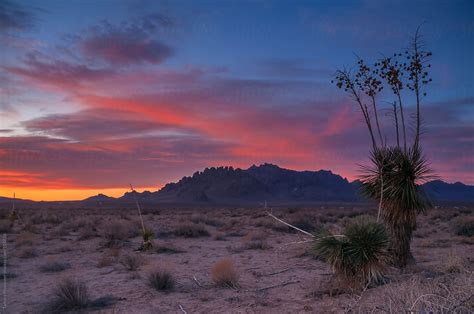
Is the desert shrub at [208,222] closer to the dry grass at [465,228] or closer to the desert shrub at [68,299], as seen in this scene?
the dry grass at [465,228]

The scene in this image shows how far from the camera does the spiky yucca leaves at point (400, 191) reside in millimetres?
11906

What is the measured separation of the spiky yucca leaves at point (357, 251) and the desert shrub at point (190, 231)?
1675 cm

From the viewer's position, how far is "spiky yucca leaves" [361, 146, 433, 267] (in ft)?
39.1

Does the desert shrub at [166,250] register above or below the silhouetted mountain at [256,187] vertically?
below

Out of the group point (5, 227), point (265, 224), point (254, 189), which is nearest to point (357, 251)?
point (265, 224)

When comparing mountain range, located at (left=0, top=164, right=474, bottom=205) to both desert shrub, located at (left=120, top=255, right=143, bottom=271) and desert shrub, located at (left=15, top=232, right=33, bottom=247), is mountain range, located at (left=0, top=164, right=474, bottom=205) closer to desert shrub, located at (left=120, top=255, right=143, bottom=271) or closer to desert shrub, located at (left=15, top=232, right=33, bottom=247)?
desert shrub, located at (left=15, top=232, right=33, bottom=247)

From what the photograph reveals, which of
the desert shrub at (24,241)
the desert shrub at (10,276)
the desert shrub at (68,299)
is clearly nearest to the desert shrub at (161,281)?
the desert shrub at (68,299)

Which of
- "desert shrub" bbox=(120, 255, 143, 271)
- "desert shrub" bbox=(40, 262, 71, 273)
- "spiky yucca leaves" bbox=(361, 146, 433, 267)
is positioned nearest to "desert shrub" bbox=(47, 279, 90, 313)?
"desert shrub" bbox=(120, 255, 143, 271)

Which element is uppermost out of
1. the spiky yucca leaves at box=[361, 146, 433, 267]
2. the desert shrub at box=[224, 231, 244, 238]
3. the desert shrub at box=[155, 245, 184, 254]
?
the spiky yucca leaves at box=[361, 146, 433, 267]

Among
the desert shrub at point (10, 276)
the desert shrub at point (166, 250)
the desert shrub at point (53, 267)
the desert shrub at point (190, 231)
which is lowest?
the desert shrub at point (10, 276)

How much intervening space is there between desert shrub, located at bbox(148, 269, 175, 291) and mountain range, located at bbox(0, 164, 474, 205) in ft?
469

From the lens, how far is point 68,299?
34.2 feet

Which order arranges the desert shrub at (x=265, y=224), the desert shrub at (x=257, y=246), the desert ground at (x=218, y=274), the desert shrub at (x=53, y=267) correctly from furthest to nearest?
the desert shrub at (x=265, y=224) → the desert shrub at (x=257, y=246) → the desert shrub at (x=53, y=267) → the desert ground at (x=218, y=274)

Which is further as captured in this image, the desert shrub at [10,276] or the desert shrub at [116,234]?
the desert shrub at [116,234]
